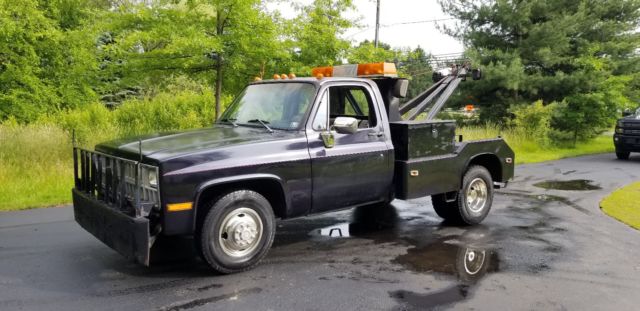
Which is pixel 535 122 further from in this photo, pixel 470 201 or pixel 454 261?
pixel 454 261

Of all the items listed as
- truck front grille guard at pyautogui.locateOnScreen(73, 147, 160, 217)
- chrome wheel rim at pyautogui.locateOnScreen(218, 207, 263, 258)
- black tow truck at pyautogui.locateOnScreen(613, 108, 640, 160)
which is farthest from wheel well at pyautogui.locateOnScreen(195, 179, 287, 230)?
black tow truck at pyautogui.locateOnScreen(613, 108, 640, 160)

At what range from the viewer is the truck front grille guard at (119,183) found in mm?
4516

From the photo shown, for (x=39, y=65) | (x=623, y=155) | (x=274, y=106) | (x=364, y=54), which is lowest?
(x=623, y=155)

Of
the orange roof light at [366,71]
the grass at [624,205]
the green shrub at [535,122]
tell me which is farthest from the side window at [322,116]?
the green shrub at [535,122]

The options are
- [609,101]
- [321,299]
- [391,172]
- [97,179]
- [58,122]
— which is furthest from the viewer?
[609,101]

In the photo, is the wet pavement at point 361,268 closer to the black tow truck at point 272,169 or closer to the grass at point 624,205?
the grass at point 624,205

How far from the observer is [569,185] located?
10930mm

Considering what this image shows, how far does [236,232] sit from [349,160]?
1.51 m

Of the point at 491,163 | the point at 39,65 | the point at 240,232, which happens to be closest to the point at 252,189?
the point at 240,232

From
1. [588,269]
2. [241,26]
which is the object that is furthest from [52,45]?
[588,269]

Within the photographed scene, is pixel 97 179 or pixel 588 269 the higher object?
pixel 97 179

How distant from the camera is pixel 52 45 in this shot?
50.4 feet

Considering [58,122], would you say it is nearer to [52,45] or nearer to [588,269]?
[52,45]

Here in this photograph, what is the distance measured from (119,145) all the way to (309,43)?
826cm
